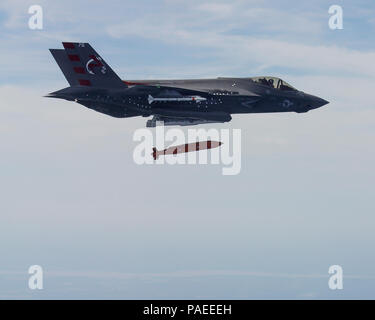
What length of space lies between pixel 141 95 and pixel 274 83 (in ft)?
32.8

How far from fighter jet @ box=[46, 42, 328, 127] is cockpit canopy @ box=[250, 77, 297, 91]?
215 cm

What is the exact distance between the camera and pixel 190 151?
2206 inches

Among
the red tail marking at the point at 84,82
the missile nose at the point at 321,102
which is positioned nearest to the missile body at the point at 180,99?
the red tail marking at the point at 84,82

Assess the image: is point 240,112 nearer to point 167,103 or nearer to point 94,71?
point 167,103

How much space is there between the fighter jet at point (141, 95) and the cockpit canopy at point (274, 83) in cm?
215

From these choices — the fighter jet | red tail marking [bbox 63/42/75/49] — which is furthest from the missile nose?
red tail marking [bbox 63/42/75/49]

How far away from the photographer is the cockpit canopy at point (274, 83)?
193 feet

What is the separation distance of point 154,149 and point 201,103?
180 inches

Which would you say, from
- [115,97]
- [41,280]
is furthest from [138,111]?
[41,280]

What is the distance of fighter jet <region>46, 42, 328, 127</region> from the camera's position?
5528cm

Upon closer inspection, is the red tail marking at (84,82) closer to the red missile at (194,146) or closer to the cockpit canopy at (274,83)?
the red missile at (194,146)

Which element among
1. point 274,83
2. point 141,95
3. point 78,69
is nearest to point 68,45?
point 78,69

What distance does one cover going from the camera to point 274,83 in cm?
5938
